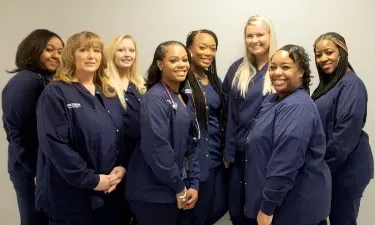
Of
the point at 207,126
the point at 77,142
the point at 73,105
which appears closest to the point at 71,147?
the point at 77,142

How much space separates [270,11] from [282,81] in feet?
3.66

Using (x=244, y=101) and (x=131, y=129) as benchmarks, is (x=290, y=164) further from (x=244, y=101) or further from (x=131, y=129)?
(x=131, y=129)

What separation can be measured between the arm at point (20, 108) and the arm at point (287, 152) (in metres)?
1.36

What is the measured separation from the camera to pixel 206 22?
9.64 feet

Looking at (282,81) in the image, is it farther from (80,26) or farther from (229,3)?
(80,26)

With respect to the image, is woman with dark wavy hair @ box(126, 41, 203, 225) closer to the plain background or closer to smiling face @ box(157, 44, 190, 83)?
smiling face @ box(157, 44, 190, 83)

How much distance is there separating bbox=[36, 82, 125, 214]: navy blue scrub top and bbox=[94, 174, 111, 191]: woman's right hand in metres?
0.03

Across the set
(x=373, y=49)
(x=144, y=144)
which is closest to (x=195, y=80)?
(x=144, y=144)

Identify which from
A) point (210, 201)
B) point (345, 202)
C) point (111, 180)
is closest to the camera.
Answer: point (111, 180)

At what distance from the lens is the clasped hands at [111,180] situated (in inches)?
79.7

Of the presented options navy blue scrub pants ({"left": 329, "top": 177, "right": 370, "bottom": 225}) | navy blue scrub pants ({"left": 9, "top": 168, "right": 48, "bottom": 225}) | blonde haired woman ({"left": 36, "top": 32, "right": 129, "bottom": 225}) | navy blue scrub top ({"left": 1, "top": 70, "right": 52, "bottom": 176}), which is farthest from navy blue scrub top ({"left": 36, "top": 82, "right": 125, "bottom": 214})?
navy blue scrub pants ({"left": 329, "top": 177, "right": 370, "bottom": 225})

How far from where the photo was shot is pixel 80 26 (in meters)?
3.03

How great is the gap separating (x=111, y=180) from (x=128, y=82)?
744 millimetres

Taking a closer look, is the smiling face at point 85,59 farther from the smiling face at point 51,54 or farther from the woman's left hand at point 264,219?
the woman's left hand at point 264,219
